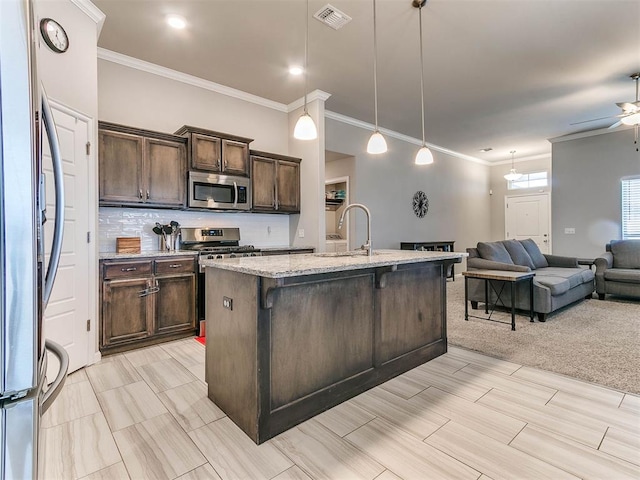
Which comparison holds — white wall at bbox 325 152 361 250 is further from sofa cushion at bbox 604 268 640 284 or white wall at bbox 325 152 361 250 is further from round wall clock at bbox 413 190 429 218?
sofa cushion at bbox 604 268 640 284

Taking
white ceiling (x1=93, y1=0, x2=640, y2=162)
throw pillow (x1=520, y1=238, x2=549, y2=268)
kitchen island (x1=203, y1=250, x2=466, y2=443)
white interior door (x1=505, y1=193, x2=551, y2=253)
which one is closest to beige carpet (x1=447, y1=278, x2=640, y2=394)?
throw pillow (x1=520, y1=238, x2=549, y2=268)

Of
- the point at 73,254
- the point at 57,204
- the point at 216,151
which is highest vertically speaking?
the point at 216,151

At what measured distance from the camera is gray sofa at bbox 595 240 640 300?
5113 mm

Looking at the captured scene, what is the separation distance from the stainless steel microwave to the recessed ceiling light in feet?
4.89

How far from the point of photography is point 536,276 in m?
4.60

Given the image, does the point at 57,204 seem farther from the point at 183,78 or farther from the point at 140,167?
the point at 183,78

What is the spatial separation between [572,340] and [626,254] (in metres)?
3.48

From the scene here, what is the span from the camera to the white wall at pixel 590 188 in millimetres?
6605

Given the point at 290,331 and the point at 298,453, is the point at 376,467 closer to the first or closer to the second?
the point at 298,453

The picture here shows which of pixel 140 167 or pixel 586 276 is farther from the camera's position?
pixel 586 276

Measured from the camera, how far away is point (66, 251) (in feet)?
9.07

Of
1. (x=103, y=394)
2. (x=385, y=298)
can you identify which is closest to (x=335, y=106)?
(x=385, y=298)

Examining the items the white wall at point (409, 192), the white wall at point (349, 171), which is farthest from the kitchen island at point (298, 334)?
the white wall at point (409, 192)

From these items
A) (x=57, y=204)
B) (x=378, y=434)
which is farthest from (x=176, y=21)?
(x=378, y=434)
